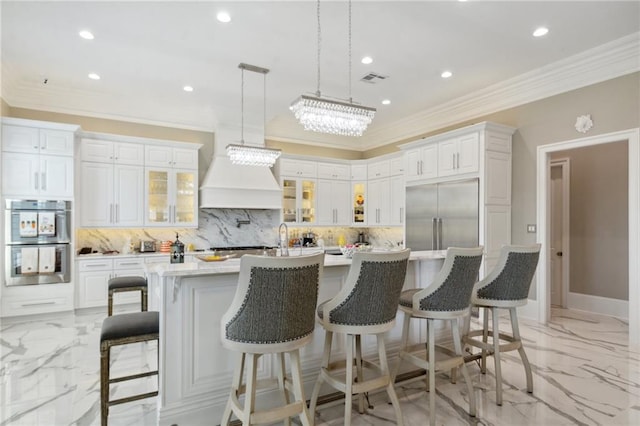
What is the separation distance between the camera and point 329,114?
2936mm

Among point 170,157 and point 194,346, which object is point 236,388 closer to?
point 194,346

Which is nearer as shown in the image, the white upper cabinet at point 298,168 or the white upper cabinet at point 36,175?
the white upper cabinet at point 36,175

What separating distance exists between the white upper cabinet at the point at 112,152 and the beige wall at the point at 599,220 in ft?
21.8

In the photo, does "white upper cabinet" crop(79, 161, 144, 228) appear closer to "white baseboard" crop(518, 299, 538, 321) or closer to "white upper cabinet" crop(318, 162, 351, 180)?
"white upper cabinet" crop(318, 162, 351, 180)

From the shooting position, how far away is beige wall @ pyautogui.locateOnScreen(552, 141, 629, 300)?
5.08 meters

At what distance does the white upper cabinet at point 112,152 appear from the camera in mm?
5297

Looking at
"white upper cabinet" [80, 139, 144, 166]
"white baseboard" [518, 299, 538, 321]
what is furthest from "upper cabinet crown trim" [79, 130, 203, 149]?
"white baseboard" [518, 299, 538, 321]

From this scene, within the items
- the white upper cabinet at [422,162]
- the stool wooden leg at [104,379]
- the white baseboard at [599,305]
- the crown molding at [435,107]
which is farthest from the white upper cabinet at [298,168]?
the stool wooden leg at [104,379]

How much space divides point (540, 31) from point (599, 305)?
13.4 ft

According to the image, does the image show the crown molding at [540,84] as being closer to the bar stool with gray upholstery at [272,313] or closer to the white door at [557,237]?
the white door at [557,237]

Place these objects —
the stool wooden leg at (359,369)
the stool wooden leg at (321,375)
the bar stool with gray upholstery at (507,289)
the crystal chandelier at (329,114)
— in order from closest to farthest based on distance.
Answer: the stool wooden leg at (321,375)
the stool wooden leg at (359,369)
the bar stool with gray upholstery at (507,289)
the crystal chandelier at (329,114)

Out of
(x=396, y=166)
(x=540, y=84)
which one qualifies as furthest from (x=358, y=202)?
(x=540, y=84)

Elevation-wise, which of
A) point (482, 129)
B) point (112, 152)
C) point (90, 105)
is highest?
point (90, 105)

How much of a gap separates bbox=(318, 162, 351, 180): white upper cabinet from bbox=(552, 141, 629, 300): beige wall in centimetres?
368
